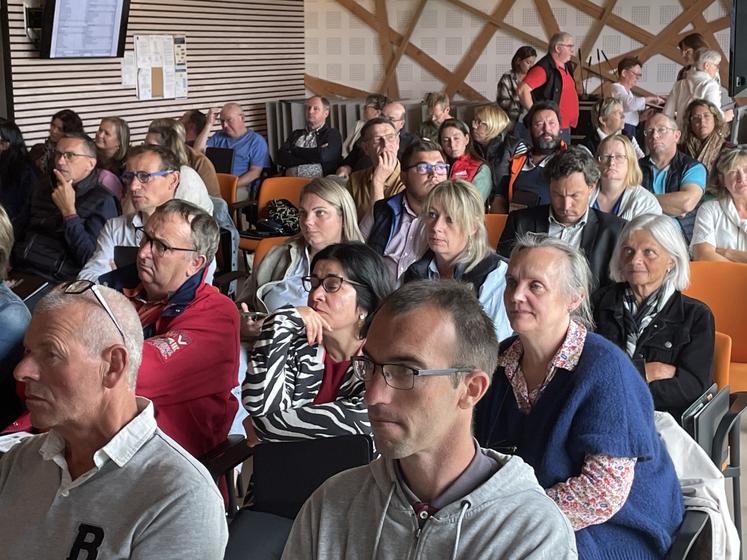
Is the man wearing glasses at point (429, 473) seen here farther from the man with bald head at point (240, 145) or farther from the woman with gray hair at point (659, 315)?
the man with bald head at point (240, 145)

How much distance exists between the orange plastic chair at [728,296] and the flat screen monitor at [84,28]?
6448 mm

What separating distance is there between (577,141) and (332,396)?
8921 mm

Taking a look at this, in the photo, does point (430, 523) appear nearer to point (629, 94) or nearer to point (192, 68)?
point (629, 94)

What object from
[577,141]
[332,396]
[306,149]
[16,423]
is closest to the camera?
[332,396]

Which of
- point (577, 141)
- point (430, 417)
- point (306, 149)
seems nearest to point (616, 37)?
point (577, 141)

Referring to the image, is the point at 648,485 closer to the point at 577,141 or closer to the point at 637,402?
the point at 637,402

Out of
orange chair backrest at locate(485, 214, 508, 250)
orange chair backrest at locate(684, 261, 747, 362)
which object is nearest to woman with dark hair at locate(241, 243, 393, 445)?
orange chair backrest at locate(684, 261, 747, 362)

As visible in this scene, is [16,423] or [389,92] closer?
[16,423]

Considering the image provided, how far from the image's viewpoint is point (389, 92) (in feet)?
45.1

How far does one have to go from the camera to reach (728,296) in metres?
4.27

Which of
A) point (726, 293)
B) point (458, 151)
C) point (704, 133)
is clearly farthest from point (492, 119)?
point (726, 293)

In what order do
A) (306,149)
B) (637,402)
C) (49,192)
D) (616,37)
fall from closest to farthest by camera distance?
(637,402)
(49,192)
(306,149)
(616,37)

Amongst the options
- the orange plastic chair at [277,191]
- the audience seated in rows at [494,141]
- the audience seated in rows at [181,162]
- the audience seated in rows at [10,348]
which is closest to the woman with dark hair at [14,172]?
the audience seated in rows at [181,162]

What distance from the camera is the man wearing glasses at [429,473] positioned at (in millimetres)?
1726
